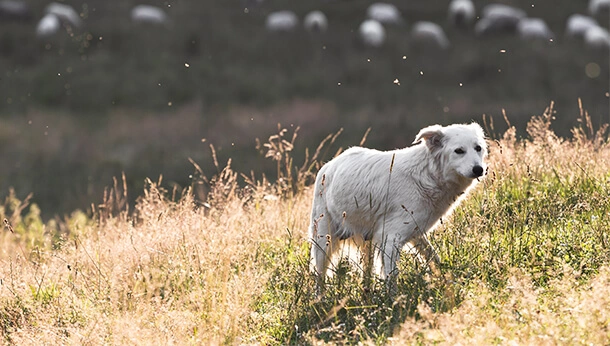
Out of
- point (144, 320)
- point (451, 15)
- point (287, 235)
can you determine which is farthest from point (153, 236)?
point (451, 15)

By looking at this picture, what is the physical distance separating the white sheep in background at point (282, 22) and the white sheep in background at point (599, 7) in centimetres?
1409

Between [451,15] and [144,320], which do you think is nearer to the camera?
[144,320]

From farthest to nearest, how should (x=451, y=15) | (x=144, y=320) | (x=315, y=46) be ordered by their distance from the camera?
(x=451, y=15) → (x=315, y=46) → (x=144, y=320)

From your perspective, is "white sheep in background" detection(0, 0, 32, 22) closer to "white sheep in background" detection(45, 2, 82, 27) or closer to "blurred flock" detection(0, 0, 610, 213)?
"blurred flock" detection(0, 0, 610, 213)

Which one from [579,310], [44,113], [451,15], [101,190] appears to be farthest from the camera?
[451,15]

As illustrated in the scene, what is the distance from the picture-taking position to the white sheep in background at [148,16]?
3675 centimetres

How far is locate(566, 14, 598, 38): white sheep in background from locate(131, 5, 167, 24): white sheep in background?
56.7 ft

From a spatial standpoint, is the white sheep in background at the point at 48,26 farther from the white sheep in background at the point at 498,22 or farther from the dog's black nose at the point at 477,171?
the dog's black nose at the point at 477,171

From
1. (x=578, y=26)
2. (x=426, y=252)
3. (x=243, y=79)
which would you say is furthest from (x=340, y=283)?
(x=578, y=26)

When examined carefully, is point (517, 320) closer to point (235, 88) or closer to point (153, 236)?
point (153, 236)

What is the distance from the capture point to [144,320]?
688 centimetres

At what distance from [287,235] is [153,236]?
1347mm

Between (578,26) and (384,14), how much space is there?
8.28 metres

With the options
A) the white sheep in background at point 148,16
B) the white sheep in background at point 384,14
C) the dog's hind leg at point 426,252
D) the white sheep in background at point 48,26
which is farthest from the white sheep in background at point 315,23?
the dog's hind leg at point 426,252
